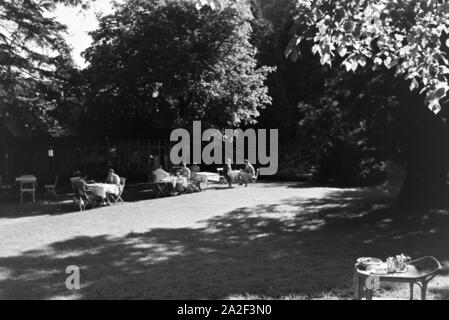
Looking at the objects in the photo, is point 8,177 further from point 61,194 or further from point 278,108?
point 278,108

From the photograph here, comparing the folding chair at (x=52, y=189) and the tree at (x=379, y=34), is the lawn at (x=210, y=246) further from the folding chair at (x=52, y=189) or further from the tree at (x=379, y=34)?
the tree at (x=379, y=34)

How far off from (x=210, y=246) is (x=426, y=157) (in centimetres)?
908

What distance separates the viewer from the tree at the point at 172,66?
80.9 feet

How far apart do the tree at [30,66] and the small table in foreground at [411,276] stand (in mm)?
18023

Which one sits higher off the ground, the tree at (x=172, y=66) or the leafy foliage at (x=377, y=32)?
the tree at (x=172, y=66)

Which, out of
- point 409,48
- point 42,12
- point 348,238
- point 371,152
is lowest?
point 348,238

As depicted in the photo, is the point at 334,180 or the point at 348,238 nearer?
the point at 348,238

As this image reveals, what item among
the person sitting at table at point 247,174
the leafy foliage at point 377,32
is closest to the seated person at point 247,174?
the person sitting at table at point 247,174

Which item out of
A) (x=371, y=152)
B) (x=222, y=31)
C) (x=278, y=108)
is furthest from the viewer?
(x=278, y=108)

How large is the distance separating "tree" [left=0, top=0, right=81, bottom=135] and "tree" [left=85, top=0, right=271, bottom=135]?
2.49m

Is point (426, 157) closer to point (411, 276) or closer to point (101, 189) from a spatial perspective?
point (101, 189)

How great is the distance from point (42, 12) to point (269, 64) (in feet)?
71.2

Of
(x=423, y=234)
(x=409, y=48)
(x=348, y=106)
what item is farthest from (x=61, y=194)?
(x=409, y=48)

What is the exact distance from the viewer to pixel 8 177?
25.2 meters
